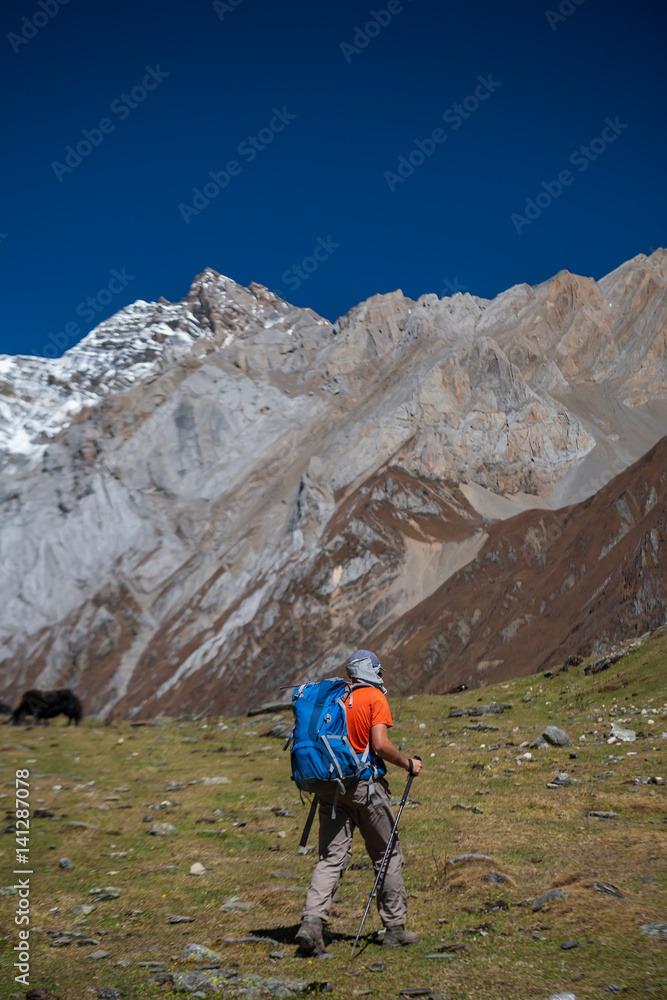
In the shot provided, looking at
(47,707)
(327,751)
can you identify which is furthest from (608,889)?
(47,707)

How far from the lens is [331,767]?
285 inches

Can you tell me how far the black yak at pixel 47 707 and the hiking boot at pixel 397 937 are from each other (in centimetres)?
2085

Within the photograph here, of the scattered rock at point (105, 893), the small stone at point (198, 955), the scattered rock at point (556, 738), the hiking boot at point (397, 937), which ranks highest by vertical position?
the scattered rock at point (556, 738)

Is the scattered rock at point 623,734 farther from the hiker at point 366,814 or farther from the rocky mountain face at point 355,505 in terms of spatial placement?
the rocky mountain face at point 355,505

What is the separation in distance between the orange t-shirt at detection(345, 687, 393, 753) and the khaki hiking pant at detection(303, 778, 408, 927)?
40 cm

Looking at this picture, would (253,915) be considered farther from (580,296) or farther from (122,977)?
(580,296)

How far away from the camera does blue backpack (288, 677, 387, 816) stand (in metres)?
7.26

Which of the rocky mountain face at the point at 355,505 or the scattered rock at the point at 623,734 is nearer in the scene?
the scattered rock at the point at 623,734

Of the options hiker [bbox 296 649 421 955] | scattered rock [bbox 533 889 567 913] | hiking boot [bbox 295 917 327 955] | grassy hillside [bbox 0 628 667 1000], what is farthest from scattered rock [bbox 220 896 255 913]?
scattered rock [bbox 533 889 567 913]

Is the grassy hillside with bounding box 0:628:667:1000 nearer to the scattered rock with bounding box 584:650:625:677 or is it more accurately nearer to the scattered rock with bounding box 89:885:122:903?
the scattered rock with bounding box 89:885:122:903

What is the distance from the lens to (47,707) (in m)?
26.2

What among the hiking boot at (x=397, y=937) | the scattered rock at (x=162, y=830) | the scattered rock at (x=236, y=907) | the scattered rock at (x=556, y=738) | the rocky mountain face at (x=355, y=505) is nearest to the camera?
the hiking boot at (x=397, y=937)

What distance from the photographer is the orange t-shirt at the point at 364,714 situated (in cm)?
745

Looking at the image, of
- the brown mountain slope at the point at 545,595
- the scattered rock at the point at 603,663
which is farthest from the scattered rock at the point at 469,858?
the brown mountain slope at the point at 545,595
